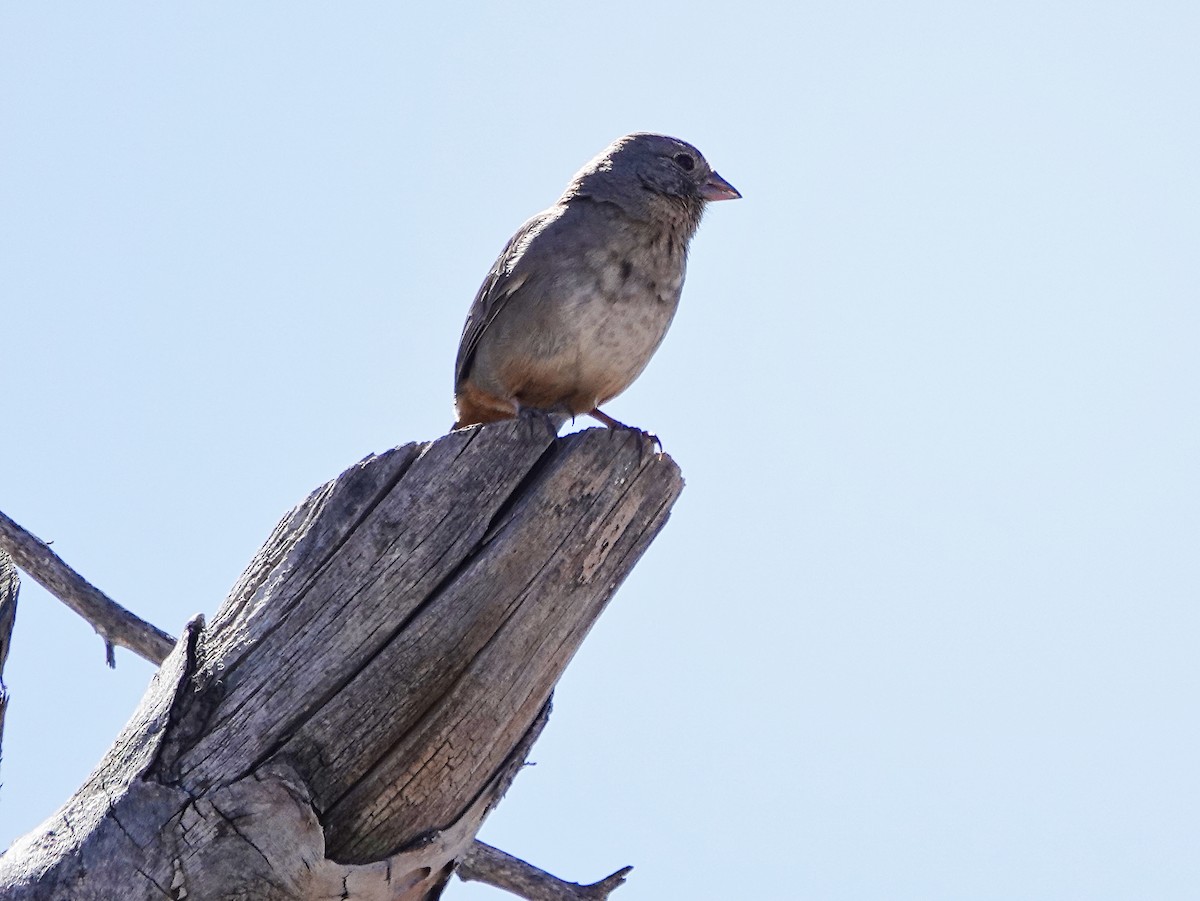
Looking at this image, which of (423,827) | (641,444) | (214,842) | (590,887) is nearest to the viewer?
(214,842)

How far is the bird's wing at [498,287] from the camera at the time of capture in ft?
17.3

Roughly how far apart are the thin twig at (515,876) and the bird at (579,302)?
1683 mm

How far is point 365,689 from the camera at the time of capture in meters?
3.24

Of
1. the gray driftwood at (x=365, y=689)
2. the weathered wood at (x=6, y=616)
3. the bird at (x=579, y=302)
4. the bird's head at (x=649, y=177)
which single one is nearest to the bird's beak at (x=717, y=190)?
the bird's head at (x=649, y=177)

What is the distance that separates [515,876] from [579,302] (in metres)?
2.18

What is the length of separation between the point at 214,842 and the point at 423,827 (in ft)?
1.59

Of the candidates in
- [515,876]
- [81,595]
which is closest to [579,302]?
[515,876]

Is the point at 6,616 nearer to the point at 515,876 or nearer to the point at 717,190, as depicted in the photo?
the point at 515,876

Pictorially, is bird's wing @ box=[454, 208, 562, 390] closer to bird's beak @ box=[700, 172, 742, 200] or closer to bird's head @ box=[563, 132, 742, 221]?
bird's head @ box=[563, 132, 742, 221]

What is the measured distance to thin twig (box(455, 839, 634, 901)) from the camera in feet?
16.7

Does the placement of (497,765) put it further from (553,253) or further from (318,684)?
(553,253)

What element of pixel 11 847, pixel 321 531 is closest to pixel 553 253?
pixel 321 531

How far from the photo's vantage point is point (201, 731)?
3184 millimetres

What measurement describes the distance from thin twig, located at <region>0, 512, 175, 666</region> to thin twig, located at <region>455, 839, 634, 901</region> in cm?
143
